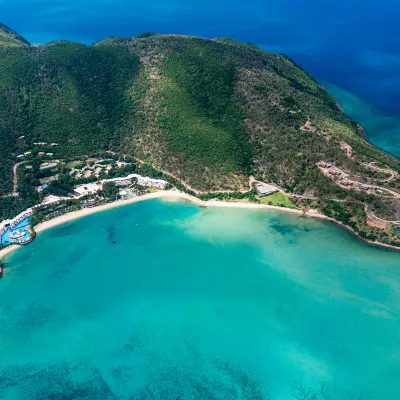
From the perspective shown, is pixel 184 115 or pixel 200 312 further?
pixel 184 115

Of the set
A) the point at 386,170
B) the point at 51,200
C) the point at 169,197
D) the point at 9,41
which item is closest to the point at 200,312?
the point at 169,197

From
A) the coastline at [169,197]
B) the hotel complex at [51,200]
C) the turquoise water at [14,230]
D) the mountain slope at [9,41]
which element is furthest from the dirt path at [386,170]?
the mountain slope at [9,41]


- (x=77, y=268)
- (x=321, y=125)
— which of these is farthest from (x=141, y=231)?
(x=321, y=125)

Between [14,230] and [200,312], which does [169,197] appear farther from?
[200,312]

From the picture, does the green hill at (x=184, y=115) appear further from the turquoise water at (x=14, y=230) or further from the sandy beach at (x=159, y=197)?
the turquoise water at (x=14, y=230)

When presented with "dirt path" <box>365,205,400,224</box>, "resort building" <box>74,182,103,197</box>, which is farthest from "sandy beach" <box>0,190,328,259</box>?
"dirt path" <box>365,205,400,224</box>

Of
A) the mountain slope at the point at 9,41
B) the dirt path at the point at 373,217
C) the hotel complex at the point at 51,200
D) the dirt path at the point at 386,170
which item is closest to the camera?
the hotel complex at the point at 51,200
